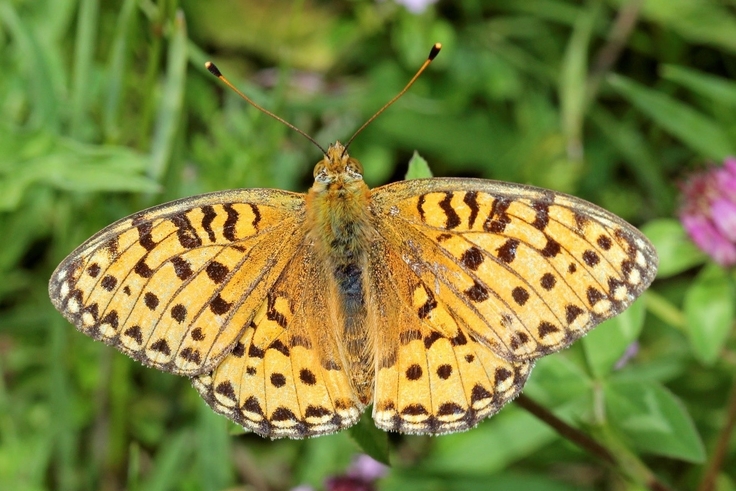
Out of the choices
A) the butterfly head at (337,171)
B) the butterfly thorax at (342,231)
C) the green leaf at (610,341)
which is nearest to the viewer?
the butterfly thorax at (342,231)

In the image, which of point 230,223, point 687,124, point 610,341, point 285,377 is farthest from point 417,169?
Result: point 687,124

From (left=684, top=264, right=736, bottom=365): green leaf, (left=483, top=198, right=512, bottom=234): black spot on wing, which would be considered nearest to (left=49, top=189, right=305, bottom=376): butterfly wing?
(left=483, top=198, right=512, bottom=234): black spot on wing

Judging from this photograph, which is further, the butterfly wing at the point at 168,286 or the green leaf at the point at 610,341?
the green leaf at the point at 610,341

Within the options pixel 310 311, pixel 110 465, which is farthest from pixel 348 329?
pixel 110 465

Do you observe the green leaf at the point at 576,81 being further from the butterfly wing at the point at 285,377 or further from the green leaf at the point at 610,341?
the butterfly wing at the point at 285,377

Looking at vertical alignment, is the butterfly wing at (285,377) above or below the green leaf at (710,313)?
below

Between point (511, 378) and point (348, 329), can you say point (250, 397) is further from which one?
point (511, 378)

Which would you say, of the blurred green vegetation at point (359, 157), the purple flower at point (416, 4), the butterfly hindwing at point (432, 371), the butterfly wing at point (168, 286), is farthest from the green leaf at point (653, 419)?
the purple flower at point (416, 4)

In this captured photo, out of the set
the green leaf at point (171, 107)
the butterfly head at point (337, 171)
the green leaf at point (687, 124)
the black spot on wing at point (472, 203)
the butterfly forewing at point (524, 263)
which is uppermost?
the green leaf at point (687, 124)
